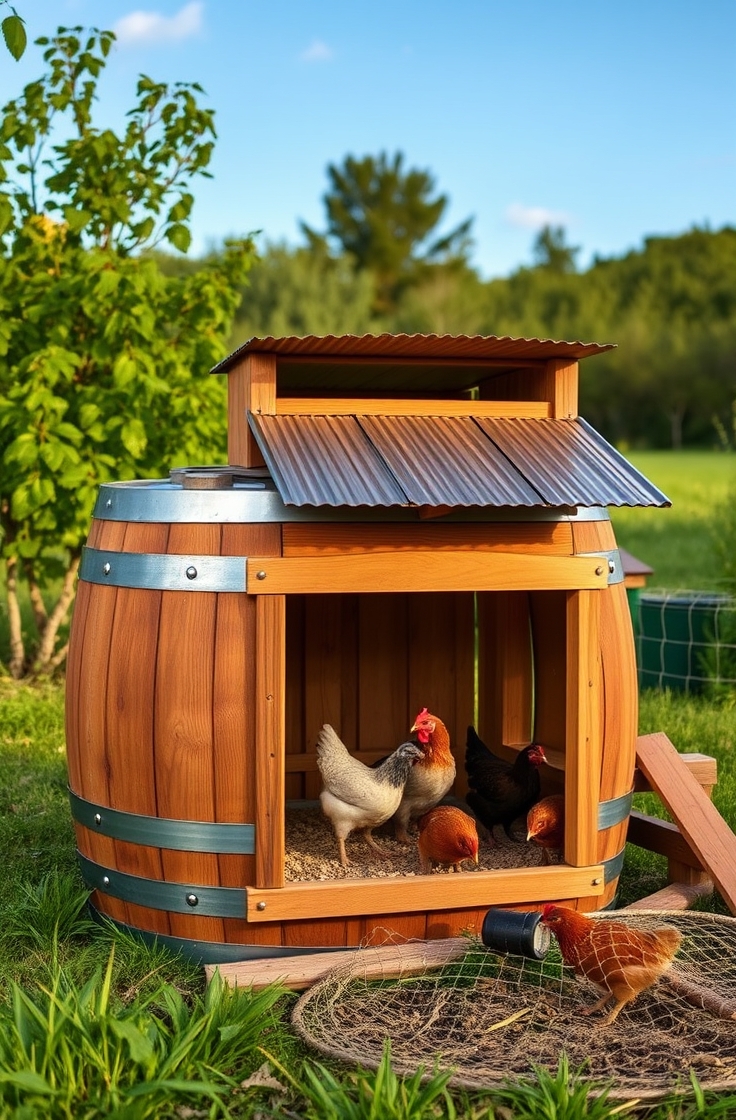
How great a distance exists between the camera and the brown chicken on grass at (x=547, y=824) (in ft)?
13.8

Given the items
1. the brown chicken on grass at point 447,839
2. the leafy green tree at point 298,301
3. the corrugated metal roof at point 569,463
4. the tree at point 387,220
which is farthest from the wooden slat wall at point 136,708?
the tree at point 387,220

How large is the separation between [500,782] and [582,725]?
2.44 ft

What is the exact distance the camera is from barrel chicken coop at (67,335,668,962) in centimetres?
371

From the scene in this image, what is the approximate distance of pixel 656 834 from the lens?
475 centimetres

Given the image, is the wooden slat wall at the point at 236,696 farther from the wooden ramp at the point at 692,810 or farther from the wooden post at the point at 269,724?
the wooden ramp at the point at 692,810

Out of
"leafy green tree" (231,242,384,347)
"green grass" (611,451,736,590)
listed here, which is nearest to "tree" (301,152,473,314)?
"leafy green tree" (231,242,384,347)

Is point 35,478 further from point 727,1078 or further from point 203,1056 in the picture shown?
point 727,1078

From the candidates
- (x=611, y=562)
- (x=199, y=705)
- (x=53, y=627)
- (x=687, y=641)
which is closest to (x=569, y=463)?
(x=611, y=562)

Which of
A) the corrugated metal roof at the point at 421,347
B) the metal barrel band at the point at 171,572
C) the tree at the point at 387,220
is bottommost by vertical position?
the metal barrel band at the point at 171,572

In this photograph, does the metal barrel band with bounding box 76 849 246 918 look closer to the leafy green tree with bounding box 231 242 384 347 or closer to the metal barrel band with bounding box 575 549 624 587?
the metal barrel band with bounding box 575 549 624 587

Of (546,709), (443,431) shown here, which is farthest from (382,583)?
(546,709)

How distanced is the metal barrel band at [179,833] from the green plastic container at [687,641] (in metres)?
5.23

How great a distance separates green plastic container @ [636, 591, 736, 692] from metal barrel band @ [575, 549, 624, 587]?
13.9ft

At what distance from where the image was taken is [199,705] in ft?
12.2
